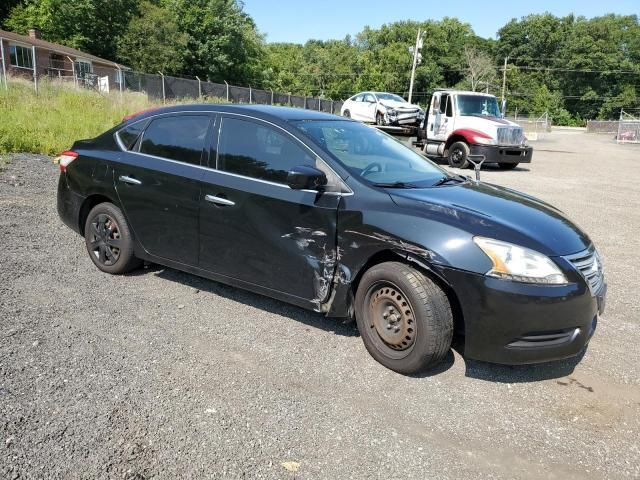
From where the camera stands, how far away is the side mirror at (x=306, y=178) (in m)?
3.63

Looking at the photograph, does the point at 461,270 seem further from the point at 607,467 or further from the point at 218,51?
the point at 218,51

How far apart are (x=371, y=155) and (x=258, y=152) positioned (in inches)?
35.8

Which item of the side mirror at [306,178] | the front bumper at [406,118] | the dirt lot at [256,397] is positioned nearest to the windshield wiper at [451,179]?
the side mirror at [306,178]

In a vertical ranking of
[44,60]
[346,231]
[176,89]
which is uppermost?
[44,60]

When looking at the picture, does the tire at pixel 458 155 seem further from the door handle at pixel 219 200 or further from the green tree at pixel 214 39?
the green tree at pixel 214 39

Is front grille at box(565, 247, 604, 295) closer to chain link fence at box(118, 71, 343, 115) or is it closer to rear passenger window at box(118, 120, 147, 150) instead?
rear passenger window at box(118, 120, 147, 150)

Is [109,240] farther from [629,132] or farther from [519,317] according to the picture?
[629,132]

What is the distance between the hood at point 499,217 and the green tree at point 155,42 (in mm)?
52793

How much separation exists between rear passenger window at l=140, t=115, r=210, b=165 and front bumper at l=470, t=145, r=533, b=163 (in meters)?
12.4

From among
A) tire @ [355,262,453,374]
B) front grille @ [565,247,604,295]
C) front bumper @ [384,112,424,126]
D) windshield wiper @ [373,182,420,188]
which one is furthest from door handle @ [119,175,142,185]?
front bumper @ [384,112,424,126]

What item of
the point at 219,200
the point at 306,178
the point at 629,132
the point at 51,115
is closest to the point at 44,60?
the point at 51,115

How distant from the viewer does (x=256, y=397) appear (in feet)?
10.5

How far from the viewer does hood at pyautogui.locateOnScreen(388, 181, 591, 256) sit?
331 centimetres

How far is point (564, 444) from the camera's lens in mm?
2879
